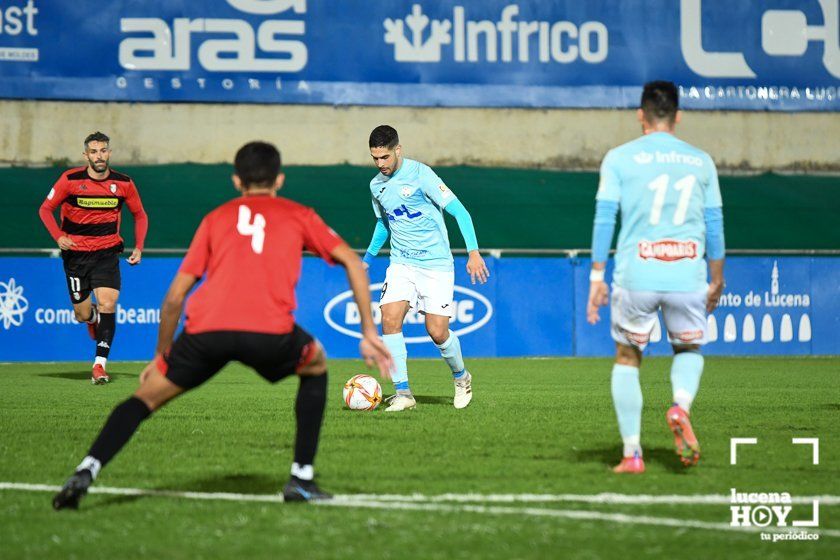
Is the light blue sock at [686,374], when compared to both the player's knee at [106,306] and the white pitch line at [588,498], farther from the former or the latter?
the player's knee at [106,306]

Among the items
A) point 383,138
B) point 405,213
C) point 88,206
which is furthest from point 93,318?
point 383,138

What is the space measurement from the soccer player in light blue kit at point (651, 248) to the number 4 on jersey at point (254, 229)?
187cm

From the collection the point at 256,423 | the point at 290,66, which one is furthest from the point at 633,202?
the point at 290,66

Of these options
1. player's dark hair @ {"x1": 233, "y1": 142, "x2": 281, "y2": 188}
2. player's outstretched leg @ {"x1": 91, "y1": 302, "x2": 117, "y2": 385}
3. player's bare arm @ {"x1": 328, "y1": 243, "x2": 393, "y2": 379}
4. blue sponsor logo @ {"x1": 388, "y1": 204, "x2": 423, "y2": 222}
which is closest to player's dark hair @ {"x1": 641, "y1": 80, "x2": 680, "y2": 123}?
player's bare arm @ {"x1": 328, "y1": 243, "x2": 393, "y2": 379}

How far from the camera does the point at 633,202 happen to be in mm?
6535

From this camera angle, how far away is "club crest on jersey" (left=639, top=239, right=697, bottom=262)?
6496mm

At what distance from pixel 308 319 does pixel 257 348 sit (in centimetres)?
1219

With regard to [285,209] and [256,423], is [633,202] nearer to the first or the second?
[285,209]

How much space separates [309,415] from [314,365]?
0.74ft

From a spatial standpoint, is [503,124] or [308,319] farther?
[503,124]

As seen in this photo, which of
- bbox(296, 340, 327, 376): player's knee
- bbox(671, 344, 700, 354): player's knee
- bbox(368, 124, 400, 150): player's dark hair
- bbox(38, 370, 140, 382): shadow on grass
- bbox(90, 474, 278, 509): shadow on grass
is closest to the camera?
bbox(296, 340, 327, 376): player's knee

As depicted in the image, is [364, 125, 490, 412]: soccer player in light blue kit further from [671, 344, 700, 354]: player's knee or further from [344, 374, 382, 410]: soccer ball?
[671, 344, 700, 354]: player's knee

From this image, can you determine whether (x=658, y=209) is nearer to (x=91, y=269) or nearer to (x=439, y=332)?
(x=439, y=332)

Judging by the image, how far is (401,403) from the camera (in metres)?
10.2
